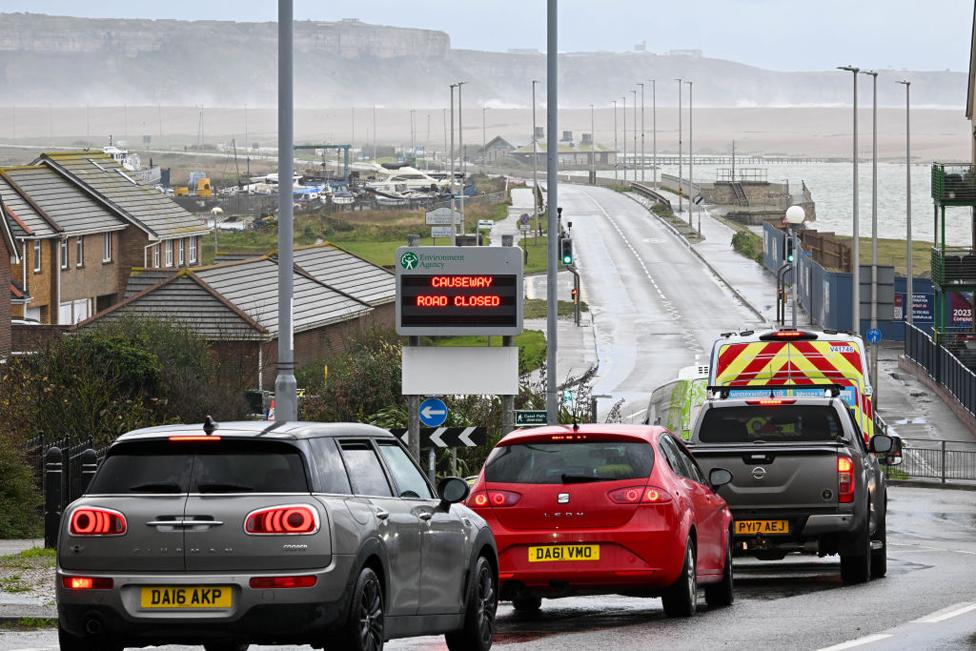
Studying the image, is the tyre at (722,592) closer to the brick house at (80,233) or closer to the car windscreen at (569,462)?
the car windscreen at (569,462)

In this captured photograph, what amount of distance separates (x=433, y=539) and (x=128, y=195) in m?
64.6

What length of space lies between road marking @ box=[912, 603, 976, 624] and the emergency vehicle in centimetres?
1108

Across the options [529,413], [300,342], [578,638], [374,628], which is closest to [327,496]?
[374,628]

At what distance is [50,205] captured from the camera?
225 feet

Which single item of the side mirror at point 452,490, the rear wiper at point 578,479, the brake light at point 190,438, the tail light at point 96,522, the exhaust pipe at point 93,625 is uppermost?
the brake light at point 190,438

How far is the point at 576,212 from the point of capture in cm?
13450

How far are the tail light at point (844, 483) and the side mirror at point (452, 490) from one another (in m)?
6.08

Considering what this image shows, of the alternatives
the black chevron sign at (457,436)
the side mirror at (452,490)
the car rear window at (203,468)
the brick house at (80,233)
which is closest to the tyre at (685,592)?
the side mirror at (452,490)

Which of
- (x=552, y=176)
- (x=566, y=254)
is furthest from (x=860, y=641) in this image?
(x=566, y=254)

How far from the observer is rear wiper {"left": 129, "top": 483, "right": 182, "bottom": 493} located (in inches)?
413

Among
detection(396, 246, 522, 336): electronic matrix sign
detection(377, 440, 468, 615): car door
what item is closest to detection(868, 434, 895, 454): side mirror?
detection(377, 440, 468, 615): car door

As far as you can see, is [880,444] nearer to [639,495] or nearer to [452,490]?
[639,495]

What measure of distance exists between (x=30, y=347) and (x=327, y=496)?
43.8 metres

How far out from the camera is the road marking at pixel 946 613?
1377 centimetres
